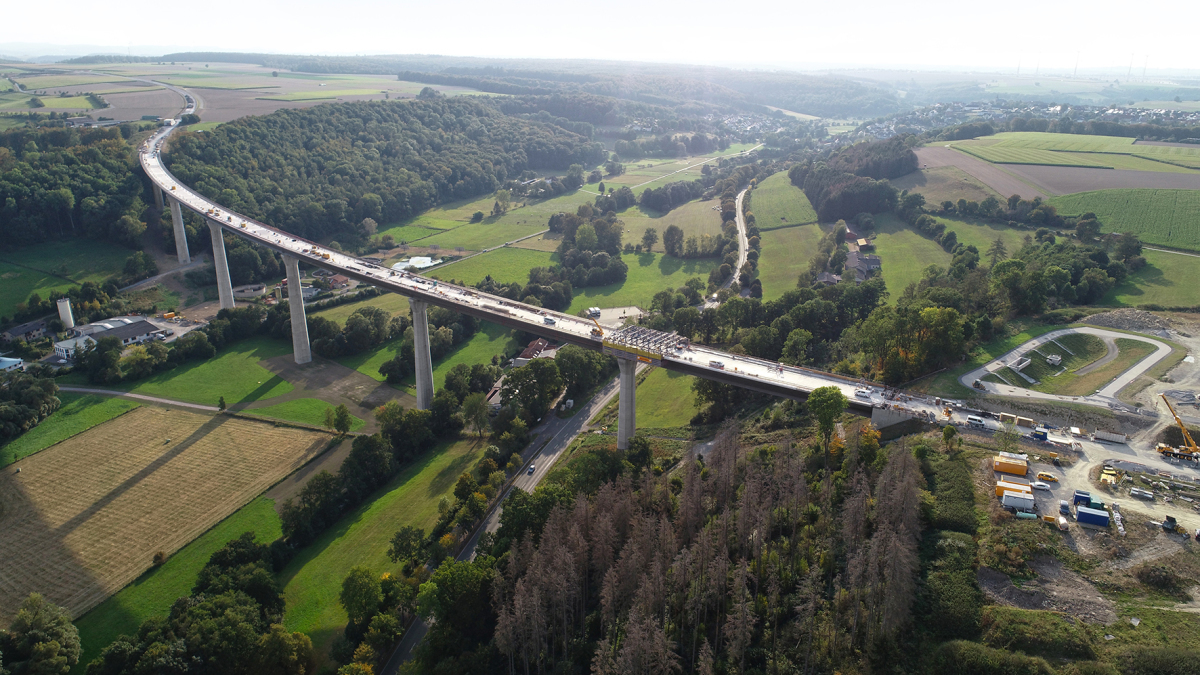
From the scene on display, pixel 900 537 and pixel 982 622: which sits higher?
pixel 900 537

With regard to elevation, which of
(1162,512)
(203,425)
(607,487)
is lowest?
(203,425)

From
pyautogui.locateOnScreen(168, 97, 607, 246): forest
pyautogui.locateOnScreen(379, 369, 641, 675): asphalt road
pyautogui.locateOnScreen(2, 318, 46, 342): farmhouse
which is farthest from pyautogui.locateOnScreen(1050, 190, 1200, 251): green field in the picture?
pyautogui.locateOnScreen(2, 318, 46, 342): farmhouse

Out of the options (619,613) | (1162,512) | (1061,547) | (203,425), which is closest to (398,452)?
(203,425)

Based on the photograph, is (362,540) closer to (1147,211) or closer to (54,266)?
(54,266)

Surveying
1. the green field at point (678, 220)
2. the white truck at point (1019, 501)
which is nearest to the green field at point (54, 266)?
the green field at point (678, 220)

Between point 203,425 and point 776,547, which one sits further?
point 203,425

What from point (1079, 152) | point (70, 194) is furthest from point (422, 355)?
point (1079, 152)

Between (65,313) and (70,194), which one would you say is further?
(70,194)

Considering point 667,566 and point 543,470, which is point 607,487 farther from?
point 543,470
